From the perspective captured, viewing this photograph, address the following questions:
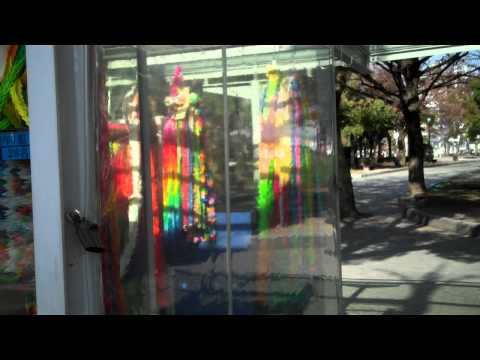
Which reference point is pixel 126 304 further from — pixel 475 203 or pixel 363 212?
pixel 475 203

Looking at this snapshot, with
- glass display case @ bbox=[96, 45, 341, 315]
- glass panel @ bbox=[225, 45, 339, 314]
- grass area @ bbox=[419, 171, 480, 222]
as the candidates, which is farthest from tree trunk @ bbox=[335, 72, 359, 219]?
glass display case @ bbox=[96, 45, 341, 315]

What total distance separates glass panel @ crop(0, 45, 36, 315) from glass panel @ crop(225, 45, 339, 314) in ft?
3.25

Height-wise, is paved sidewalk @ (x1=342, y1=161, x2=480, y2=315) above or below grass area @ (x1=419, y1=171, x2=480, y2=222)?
below

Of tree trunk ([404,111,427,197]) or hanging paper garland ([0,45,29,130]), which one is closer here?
hanging paper garland ([0,45,29,130])

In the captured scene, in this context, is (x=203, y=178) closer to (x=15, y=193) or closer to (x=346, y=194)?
(x=15, y=193)

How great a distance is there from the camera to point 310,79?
3473mm

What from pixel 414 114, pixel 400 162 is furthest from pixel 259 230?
pixel 400 162

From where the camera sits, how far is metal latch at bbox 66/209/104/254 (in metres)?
2.14

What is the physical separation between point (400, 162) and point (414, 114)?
94.7 feet

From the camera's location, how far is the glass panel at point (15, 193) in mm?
2465

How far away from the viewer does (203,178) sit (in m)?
2.76

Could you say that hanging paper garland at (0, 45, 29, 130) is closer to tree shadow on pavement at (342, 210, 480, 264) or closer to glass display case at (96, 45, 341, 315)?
glass display case at (96, 45, 341, 315)

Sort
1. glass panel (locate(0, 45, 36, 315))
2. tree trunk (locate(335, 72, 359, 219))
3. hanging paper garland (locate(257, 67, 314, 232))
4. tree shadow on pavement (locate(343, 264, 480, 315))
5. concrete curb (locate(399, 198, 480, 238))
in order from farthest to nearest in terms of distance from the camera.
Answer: tree trunk (locate(335, 72, 359, 219))
concrete curb (locate(399, 198, 480, 238))
tree shadow on pavement (locate(343, 264, 480, 315))
hanging paper garland (locate(257, 67, 314, 232))
glass panel (locate(0, 45, 36, 315))

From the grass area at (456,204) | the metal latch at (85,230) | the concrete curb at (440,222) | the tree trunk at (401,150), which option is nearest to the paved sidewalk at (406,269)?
the concrete curb at (440,222)
